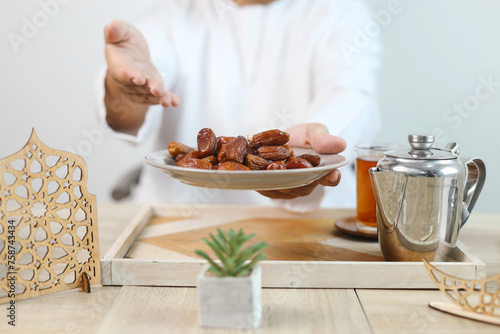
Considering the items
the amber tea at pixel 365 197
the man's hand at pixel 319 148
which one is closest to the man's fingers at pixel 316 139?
the man's hand at pixel 319 148

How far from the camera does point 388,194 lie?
87 cm

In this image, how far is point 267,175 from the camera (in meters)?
0.77

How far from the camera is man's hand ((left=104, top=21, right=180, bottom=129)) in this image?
104 centimetres

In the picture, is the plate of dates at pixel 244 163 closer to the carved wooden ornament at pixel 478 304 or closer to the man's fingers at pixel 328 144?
the man's fingers at pixel 328 144

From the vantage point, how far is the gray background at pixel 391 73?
2.24 meters

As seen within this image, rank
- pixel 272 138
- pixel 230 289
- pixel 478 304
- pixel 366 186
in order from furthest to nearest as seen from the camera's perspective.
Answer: pixel 366 186, pixel 272 138, pixel 478 304, pixel 230 289

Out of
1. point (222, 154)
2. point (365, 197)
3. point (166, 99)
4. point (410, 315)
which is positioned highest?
point (166, 99)

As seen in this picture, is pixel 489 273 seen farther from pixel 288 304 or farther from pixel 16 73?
pixel 16 73

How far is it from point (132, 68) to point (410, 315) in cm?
73

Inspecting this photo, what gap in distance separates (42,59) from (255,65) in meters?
1.02

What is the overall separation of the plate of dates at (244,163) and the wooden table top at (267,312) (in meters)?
0.18

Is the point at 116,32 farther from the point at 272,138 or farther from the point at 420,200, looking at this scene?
the point at 420,200

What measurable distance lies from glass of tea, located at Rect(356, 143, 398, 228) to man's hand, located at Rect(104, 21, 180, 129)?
40cm

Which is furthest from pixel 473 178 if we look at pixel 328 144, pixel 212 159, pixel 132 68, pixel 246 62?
pixel 246 62
